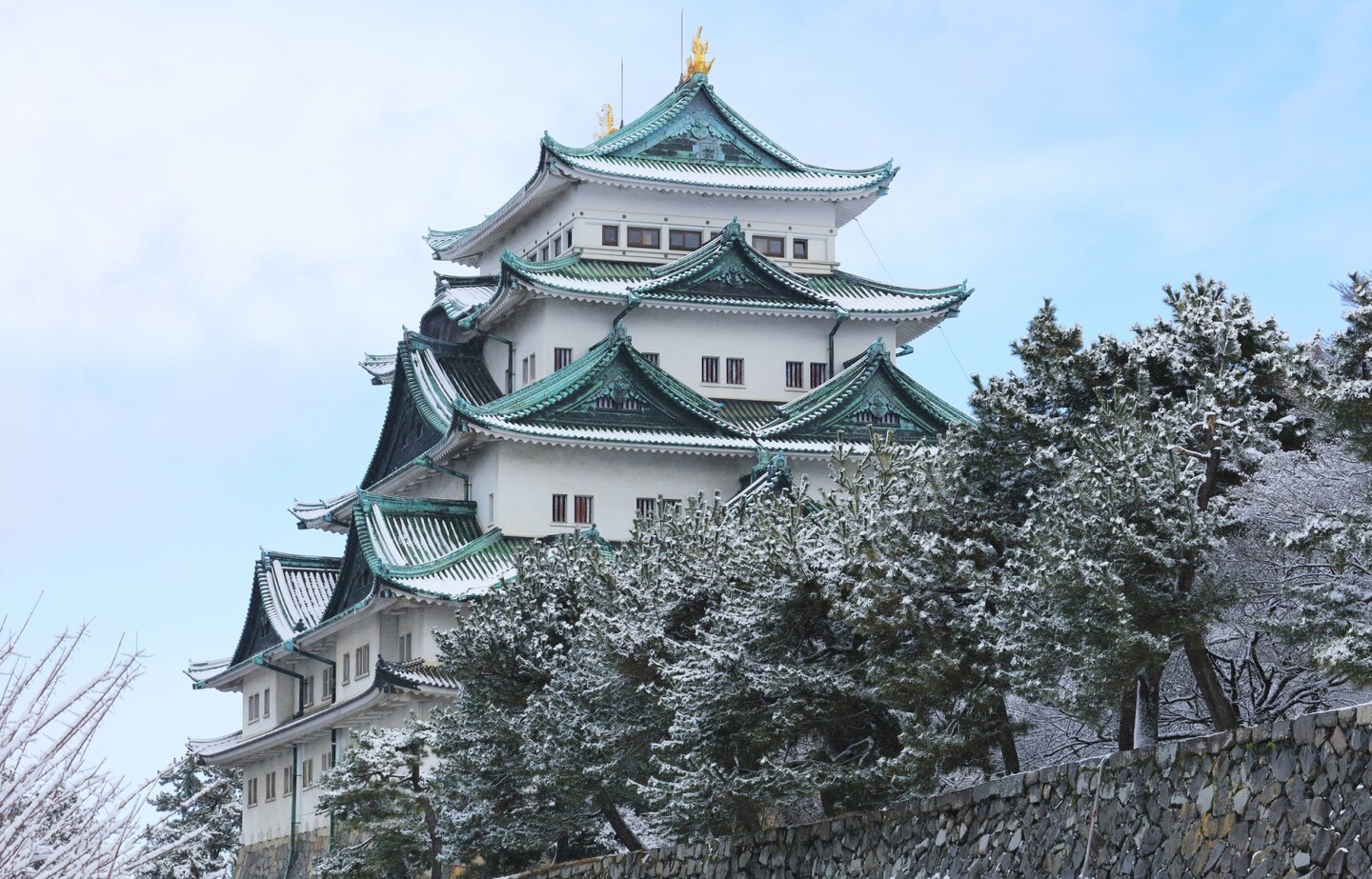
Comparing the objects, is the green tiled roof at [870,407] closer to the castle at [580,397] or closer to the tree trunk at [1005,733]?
the castle at [580,397]

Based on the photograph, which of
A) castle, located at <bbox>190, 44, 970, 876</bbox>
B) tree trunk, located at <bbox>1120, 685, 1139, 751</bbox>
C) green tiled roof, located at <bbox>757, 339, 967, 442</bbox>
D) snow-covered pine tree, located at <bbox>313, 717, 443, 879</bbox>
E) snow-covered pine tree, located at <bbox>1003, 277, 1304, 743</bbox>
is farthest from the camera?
green tiled roof, located at <bbox>757, 339, 967, 442</bbox>

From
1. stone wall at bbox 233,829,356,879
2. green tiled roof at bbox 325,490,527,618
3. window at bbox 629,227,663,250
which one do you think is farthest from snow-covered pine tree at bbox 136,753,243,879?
window at bbox 629,227,663,250

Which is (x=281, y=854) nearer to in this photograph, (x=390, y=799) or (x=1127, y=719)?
(x=390, y=799)

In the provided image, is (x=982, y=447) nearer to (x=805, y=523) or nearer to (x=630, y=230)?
(x=805, y=523)

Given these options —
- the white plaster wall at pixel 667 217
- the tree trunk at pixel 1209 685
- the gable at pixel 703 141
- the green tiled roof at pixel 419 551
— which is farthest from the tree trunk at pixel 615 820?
the gable at pixel 703 141

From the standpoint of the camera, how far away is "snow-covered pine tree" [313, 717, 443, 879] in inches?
1428

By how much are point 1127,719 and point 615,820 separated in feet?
34.8

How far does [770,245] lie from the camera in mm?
51812

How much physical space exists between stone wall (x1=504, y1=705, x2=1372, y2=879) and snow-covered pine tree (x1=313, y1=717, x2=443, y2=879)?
43.9 ft

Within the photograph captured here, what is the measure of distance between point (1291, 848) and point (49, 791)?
10.9 metres

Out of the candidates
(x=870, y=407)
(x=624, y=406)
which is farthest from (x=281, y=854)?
(x=870, y=407)

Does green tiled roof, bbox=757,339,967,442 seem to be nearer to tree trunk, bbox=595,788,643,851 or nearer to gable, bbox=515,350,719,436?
gable, bbox=515,350,719,436

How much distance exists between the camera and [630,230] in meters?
50.8

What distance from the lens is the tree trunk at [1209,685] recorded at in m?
19.7
